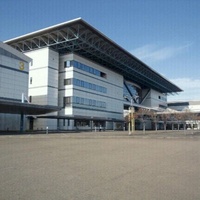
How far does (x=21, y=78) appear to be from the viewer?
5278cm

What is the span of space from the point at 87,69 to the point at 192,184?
2487 inches

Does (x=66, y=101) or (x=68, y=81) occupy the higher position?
(x=68, y=81)

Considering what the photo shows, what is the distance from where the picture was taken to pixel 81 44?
60875 millimetres

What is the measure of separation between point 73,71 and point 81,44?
6.68m

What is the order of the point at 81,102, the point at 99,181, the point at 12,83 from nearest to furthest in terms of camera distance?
the point at 99,181 < the point at 12,83 < the point at 81,102

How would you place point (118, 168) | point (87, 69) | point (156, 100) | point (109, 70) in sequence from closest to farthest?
point (118, 168) < point (87, 69) < point (109, 70) < point (156, 100)

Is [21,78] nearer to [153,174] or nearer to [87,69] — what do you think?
[87,69]

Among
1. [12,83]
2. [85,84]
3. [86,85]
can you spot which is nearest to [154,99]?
[86,85]

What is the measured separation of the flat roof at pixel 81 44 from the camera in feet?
183

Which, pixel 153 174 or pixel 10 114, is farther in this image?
pixel 10 114

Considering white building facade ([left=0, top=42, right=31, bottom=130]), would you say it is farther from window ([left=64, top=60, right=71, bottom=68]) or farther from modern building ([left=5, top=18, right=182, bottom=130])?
window ([left=64, top=60, right=71, bottom=68])

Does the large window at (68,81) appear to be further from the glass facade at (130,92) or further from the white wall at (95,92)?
the glass facade at (130,92)

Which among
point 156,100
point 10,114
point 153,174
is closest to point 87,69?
point 10,114

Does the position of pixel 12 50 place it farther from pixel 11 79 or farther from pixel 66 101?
pixel 66 101
